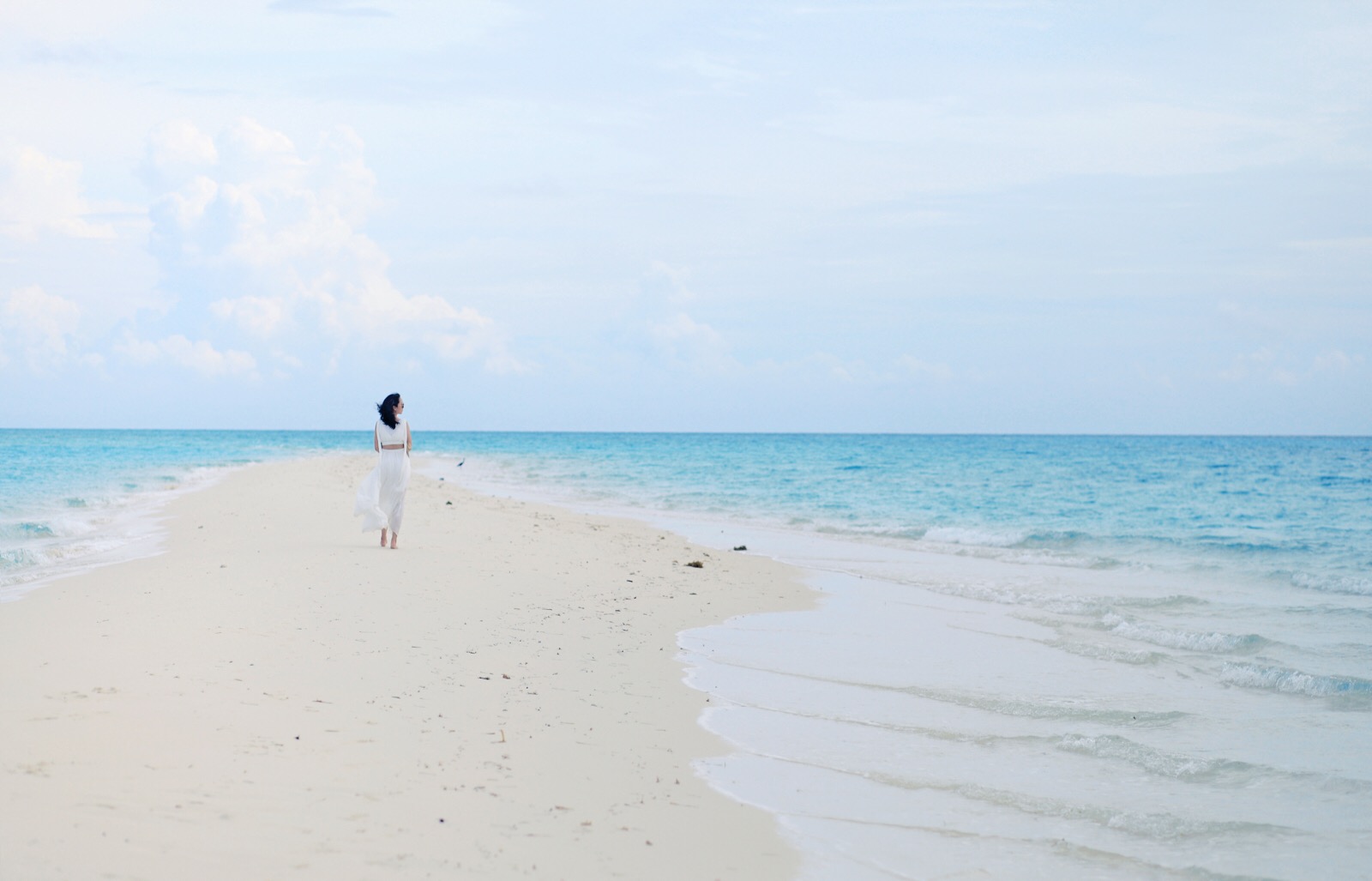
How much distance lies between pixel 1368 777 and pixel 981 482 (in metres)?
36.1

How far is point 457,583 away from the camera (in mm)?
10789

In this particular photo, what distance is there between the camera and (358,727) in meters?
5.61

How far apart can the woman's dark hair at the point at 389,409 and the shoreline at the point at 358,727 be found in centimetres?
219

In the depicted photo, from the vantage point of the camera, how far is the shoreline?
4062mm

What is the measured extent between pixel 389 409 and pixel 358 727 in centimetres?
797

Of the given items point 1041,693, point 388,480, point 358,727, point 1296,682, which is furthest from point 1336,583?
point 358,727

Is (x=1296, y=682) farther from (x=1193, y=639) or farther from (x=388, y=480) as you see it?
(x=388, y=480)

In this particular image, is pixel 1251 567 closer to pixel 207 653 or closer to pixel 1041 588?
pixel 1041 588

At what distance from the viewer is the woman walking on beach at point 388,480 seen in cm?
1306

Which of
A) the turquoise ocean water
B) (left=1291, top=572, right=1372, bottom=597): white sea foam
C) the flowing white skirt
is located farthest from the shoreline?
(left=1291, top=572, right=1372, bottom=597): white sea foam

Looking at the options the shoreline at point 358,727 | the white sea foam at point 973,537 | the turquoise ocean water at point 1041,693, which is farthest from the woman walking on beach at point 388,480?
the white sea foam at point 973,537

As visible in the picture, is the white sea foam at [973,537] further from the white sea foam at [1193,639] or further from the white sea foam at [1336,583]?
the white sea foam at [1193,639]

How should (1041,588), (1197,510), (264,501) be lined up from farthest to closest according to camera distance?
1. (1197,510)
2. (264,501)
3. (1041,588)

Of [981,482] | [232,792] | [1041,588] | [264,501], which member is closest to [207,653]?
[232,792]
